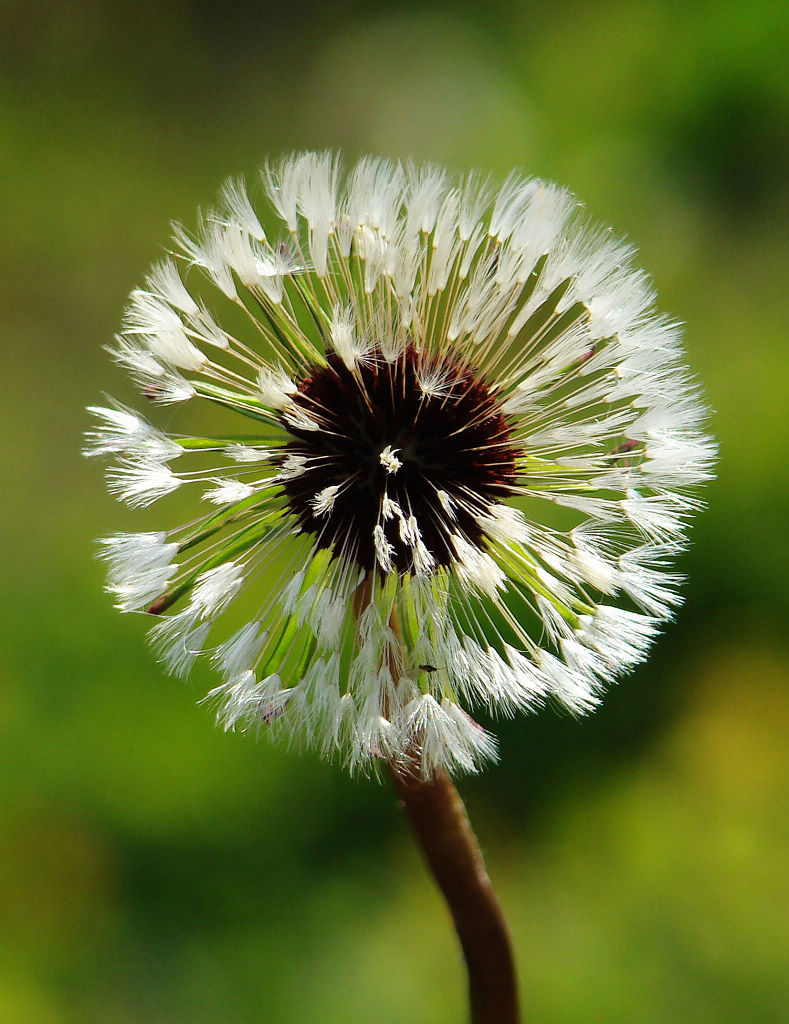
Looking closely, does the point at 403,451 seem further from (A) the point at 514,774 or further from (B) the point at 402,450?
(A) the point at 514,774

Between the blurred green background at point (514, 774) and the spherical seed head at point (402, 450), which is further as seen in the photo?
the blurred green background at point (514, 774)

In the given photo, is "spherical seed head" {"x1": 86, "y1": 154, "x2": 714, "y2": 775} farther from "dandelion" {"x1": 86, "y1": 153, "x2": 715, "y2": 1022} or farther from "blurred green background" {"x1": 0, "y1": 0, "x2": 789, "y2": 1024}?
"blurred green background" {"x1": 0, "y1": 0, "x2": 789, "y2": 1024}

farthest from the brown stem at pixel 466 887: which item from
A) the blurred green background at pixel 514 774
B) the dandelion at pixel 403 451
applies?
the blurred green background at pixel 514 774

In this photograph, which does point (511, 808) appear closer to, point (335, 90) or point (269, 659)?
point (269, 659)

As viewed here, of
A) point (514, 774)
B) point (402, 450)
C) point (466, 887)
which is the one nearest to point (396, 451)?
point (402, 450)

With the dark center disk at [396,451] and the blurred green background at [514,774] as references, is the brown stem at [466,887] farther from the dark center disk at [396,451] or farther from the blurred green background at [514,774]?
the blurred green background at [514,774]

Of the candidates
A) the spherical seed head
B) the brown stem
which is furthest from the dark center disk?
the brown stem
